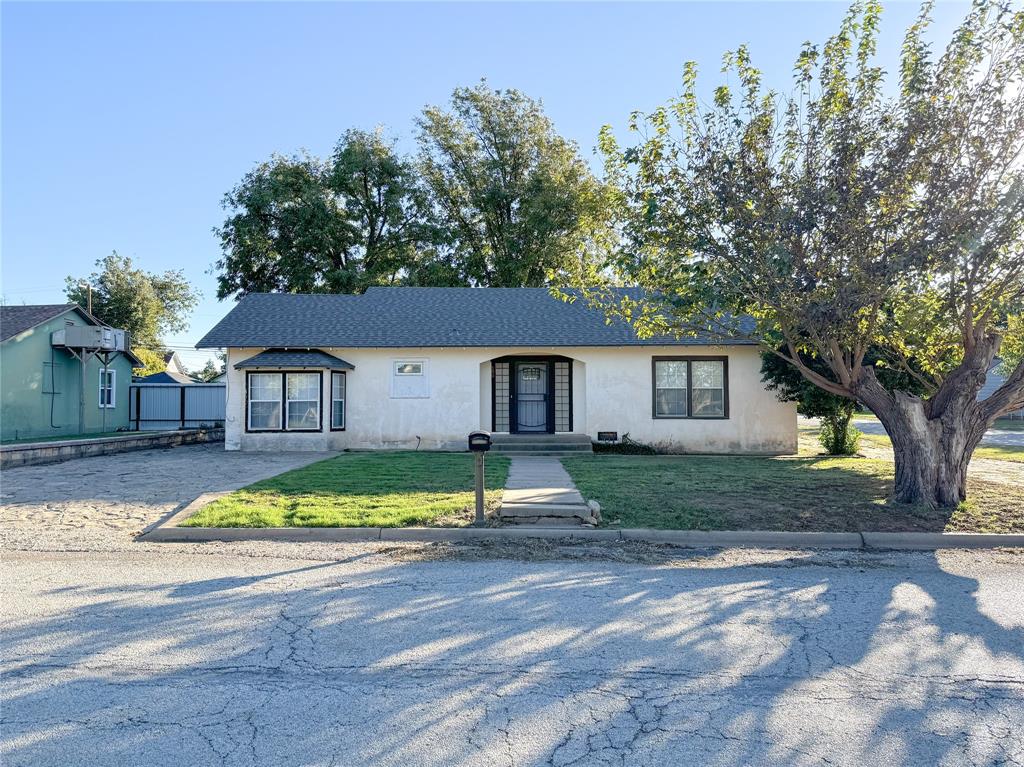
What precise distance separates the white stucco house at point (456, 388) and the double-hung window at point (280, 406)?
0.03m

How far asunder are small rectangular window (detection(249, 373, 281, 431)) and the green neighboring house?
869cm

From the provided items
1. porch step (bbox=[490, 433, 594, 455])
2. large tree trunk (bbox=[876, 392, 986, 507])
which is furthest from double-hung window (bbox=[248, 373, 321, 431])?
large tree trunk (bbox=[876, 392, 986, 507])

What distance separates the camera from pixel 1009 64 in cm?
843

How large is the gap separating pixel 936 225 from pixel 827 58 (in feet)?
9.05

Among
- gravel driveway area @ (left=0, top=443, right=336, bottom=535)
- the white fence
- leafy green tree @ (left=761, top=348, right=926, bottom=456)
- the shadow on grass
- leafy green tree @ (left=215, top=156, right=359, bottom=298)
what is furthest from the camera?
leafy green tree @ (left=215, top=156, right=359, bottom=298)

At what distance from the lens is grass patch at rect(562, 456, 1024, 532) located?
8.27 metres

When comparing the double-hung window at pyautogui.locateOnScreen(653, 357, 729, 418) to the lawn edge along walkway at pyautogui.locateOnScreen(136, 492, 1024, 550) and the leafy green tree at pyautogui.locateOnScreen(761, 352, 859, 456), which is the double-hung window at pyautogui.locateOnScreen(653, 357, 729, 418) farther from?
the lawn edge along walkway at pyautogui.locateOnScreen(136, 492, 1024, 550)

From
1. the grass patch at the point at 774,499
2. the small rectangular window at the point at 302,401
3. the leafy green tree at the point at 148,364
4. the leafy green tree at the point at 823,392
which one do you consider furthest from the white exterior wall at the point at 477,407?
the leafy green tree at the point at 148,364

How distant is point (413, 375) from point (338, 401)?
2.27m

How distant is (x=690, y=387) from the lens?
1867cm

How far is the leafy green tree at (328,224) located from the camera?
33.3m

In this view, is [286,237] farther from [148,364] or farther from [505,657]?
[505,657]

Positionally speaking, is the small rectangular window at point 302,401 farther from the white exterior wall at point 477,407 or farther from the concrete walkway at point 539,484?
the concrete walkway at point 539,484

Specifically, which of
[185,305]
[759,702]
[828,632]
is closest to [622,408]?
[828,632]
